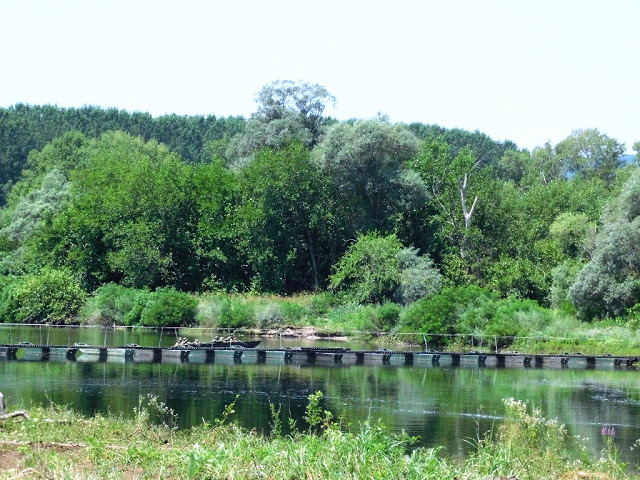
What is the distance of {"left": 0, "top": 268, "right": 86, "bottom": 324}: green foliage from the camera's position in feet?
203

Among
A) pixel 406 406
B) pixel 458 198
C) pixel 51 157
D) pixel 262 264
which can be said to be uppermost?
pixel 51 157

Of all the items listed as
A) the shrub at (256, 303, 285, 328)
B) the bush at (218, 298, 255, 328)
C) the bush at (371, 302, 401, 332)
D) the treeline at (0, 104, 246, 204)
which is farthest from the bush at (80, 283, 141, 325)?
the treeline at (0, 104, 246, 204)

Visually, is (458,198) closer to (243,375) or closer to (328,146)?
(328,146)

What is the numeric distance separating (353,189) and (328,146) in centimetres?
351

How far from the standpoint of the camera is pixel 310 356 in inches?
1802

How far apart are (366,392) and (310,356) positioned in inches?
414

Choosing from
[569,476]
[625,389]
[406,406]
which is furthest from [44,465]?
[625,389]

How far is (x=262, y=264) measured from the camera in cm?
6869

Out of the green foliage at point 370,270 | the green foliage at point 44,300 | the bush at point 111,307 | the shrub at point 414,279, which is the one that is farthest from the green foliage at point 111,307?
the shrub at point 414,279

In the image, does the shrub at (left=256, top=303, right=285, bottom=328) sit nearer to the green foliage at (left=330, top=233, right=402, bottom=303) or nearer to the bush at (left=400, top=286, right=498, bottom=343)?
the green foliage at (left=330, top=233, right=402, bottom=303)

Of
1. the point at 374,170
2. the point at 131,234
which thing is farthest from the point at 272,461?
the point at 131,234

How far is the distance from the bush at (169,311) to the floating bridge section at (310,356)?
1316 centimetres

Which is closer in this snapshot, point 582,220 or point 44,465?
point 44,465

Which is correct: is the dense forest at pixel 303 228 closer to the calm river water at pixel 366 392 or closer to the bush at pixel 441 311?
the bush at pixel 441 311
